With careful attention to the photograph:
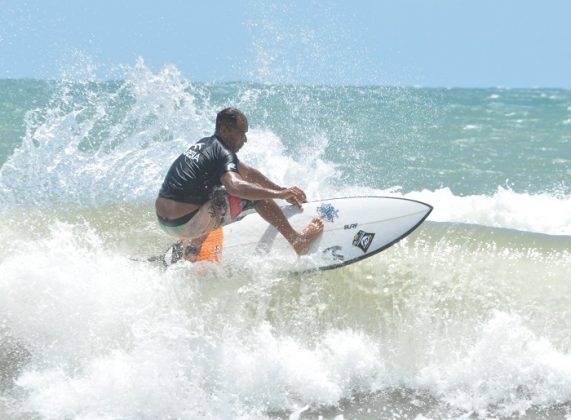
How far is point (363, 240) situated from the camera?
621 centimetres

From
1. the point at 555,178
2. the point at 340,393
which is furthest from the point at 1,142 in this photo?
the point at 340,393

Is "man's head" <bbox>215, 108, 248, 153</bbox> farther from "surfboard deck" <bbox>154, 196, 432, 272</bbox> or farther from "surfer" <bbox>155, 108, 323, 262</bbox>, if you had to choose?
"surfboard deck" <bbox>154, 196, 432, 272</bbox>

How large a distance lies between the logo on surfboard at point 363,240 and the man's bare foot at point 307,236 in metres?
0.29

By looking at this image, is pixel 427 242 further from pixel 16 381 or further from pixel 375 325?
pixel 16 381

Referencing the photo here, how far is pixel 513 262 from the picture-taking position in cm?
639

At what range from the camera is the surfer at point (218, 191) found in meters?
5.71

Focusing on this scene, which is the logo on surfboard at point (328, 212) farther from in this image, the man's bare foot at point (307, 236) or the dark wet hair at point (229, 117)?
the dark wet hair at point (229, 117)

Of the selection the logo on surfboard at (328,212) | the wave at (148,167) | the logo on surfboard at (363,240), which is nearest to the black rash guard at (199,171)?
the logo on surfboard at (328,212)

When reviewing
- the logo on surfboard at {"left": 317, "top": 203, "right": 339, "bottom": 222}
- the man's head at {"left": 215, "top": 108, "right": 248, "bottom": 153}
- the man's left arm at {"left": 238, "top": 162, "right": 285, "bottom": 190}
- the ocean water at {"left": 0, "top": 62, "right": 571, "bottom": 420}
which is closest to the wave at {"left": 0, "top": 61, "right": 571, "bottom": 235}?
the ocean water at {"left": 0, "top": 62, "right": 571, "bottom": 420}

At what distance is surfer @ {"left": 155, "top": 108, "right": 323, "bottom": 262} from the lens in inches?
225

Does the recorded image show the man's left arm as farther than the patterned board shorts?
Yes

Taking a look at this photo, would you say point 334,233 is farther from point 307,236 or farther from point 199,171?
point 199,171

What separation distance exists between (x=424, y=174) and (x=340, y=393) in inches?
355

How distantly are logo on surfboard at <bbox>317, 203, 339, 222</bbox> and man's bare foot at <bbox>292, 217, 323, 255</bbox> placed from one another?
6 centimetres
